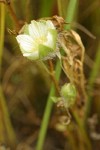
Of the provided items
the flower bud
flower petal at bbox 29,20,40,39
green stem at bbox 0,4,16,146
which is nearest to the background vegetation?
green stem at bbox 0,4,16,146

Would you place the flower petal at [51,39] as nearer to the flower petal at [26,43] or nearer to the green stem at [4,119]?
the flower petal at [26,43]

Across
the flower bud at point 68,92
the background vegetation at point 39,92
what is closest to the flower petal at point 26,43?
the flower bud at point 68,92

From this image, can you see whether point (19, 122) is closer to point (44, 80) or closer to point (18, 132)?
point (18, 132)

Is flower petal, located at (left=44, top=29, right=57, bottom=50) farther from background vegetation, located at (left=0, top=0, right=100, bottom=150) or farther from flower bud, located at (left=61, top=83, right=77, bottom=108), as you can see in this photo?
background vegetation, located at (left=0, top=0, right=100, bottom=150)

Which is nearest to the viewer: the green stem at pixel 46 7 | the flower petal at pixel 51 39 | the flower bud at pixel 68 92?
the flower petal at pixel 51 39

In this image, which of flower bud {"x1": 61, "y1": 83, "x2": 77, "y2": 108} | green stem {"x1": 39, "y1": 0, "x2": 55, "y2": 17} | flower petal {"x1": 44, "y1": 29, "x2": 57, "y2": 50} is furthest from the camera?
green stem {"x1": 39, "y1": 0, "x2": 55, "y2": 17}

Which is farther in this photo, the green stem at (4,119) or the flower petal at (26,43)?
the green stem at (4,119)

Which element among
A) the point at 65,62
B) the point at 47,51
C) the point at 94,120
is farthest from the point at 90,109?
the point at 47,51
